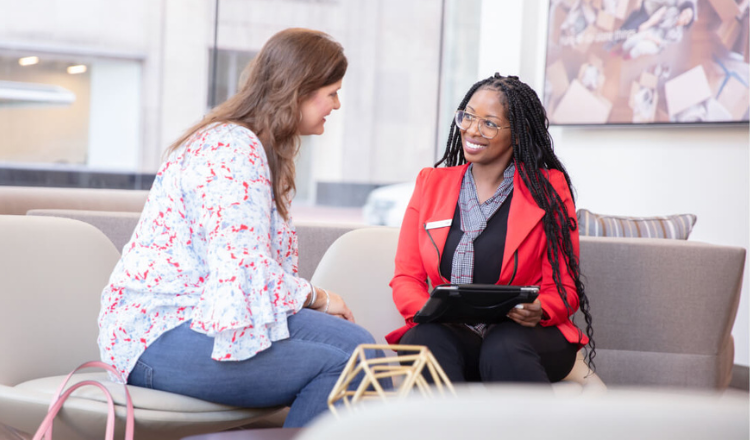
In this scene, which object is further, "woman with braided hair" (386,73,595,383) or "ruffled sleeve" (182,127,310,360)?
"woman with braided hair" (386,73,595,383)

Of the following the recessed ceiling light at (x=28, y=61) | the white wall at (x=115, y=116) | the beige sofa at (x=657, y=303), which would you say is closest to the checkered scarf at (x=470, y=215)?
the beige sofa at (x=657, y=303)

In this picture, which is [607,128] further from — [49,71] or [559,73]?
[49,71]

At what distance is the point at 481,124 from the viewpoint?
2.08 m

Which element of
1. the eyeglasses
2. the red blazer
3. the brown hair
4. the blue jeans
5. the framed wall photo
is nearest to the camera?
the blue jeans

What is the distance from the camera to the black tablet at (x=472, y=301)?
1.66 m

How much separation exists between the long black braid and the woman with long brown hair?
26.0 inches

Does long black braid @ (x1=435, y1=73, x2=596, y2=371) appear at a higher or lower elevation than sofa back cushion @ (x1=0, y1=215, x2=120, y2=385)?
higher

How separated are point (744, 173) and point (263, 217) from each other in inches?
121

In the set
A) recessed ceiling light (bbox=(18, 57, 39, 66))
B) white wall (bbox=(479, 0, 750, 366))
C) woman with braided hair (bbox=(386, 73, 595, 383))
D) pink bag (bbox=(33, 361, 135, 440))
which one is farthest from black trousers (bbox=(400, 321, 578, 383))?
recessed ceiling light (bbox=(18, 57, 39, 66))

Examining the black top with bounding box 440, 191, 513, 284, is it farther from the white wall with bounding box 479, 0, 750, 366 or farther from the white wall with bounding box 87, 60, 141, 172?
the white wall with bounding box 87, 60, 141, 172

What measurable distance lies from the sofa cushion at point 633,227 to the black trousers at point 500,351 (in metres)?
1.11

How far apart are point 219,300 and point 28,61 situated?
202 inches

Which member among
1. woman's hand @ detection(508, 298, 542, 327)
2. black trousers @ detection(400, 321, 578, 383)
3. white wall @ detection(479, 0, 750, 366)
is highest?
white wall @ detection(479, 0, 750, 366)

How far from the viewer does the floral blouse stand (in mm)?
1466
